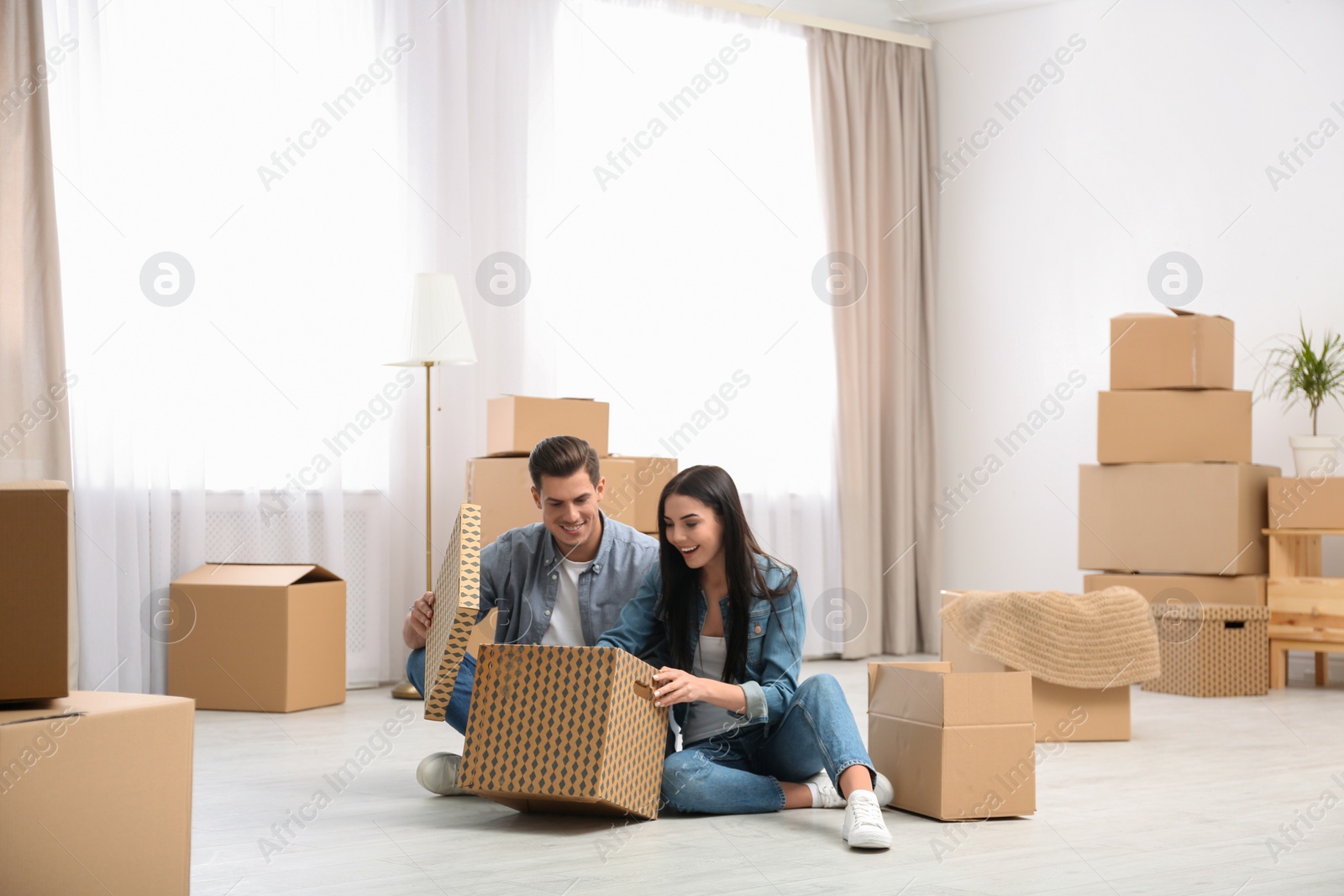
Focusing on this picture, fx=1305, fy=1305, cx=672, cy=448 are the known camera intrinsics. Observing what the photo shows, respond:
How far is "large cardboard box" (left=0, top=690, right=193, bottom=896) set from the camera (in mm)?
1344

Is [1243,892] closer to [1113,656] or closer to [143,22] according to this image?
[1113,656]

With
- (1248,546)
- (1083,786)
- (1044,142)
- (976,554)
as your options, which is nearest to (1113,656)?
(1083,786)

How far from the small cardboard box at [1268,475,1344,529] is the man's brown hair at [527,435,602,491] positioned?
2724 mm

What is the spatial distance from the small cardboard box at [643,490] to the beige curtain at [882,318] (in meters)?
1.29

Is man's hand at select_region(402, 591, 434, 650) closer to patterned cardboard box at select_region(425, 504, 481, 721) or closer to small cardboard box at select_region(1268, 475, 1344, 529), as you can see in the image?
patterned cardboard box at select_region(425, 504, 481, 721)

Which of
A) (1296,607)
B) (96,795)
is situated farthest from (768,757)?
(1296,607)

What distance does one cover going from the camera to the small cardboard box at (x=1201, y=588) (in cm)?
418

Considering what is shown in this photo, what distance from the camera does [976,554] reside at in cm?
539

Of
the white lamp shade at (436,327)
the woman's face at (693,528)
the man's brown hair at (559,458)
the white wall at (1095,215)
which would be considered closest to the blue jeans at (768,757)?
the woman's face at (693,528)

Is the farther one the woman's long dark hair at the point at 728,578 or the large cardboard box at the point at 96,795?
the woman's long dark hair at the point at 728,578

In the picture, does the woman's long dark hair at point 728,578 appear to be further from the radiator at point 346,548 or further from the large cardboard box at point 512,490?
the radiator at point 346,548

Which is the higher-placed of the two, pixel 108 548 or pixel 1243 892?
pixel 108 548

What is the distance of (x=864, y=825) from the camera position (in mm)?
2080

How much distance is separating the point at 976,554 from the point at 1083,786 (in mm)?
2762
